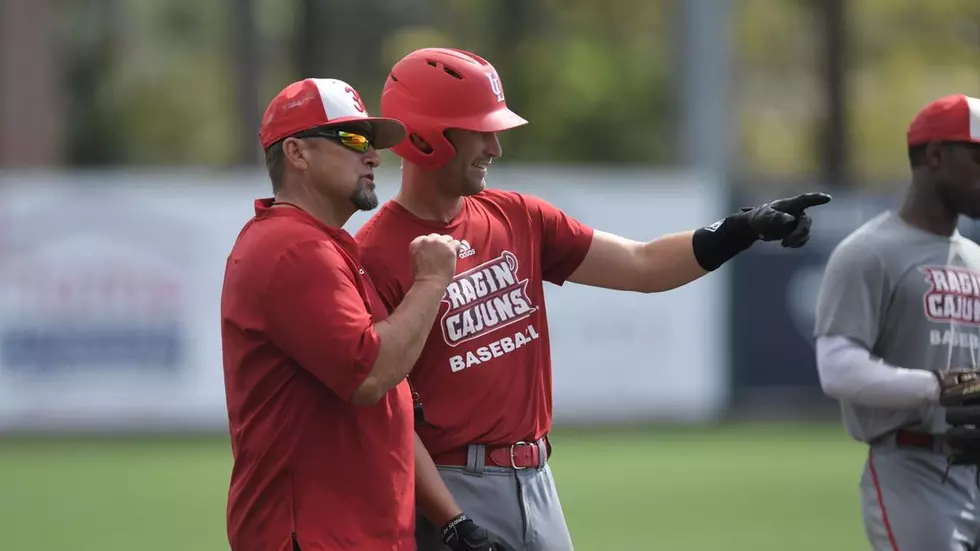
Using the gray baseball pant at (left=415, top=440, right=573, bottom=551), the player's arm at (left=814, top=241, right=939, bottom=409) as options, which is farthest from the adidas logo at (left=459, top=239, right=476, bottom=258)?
the player's arm at (left=814, top=241, right=939, bottom=409)

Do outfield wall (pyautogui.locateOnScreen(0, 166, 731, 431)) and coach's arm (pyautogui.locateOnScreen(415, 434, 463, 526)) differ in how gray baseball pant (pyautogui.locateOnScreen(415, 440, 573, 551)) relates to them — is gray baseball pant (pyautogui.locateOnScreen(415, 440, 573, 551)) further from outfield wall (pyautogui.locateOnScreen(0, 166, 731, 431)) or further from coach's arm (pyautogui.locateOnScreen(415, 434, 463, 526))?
outfield wall (pyautogui.locateOnScreen(0, 166, 731, 431))

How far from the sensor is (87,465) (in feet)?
47.9

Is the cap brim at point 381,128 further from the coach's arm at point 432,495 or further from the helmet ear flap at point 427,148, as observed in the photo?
the coach's arm at point 432,495

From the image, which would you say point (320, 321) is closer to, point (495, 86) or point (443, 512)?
point (443, 512)

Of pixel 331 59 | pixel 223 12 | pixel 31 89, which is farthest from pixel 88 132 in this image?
pixel 31 89

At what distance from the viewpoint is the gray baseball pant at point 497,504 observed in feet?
17.9

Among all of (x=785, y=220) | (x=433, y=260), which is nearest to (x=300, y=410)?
(x=433, y=260)

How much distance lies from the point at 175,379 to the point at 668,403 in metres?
5.03

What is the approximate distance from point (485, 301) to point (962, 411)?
5.74 ft

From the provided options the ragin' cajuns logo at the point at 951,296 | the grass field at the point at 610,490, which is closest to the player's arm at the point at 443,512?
the ragin' cajuns logo at the point at 951,296

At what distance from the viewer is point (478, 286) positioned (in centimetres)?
550

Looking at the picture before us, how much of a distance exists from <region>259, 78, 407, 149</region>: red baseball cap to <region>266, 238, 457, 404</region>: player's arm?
1.33 feet

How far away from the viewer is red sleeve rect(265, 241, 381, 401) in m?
4.55

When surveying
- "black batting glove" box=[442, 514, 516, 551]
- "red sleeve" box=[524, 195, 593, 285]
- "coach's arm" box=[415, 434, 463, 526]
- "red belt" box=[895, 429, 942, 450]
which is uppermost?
"red sleeve" box=[524, 195, 593, 285]
